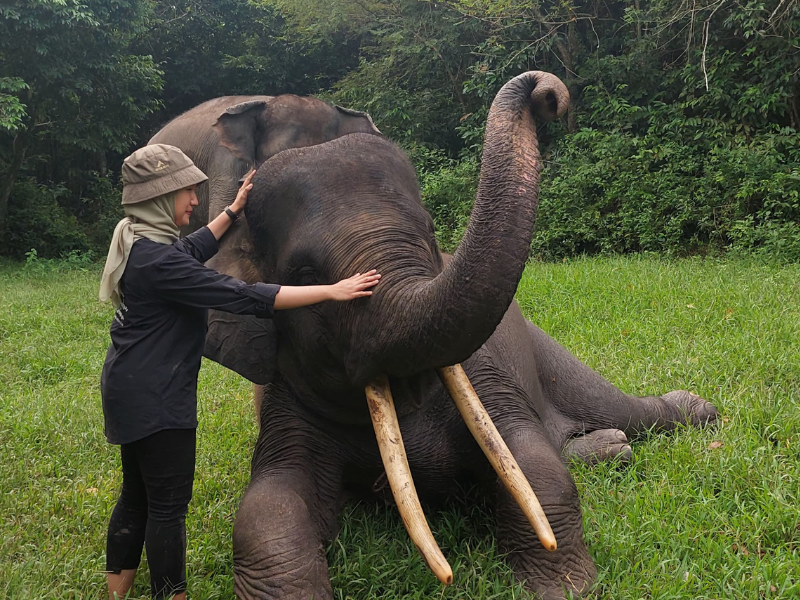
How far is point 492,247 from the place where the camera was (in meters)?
2.04

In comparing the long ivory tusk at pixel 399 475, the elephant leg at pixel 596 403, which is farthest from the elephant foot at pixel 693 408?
the long ivory tusk at pixel 399 475

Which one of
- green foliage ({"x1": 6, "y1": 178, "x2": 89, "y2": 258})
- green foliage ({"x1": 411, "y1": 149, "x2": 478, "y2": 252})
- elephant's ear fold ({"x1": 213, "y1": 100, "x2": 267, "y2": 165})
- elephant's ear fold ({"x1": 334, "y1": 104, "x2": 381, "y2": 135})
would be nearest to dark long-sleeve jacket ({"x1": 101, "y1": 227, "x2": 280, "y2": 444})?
elephant's ear fold ({"x1": 213, "y1": 100, "x2": 267, "y2": 165})

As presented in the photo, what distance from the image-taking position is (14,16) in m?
12.7

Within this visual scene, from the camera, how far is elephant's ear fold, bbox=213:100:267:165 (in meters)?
3.08

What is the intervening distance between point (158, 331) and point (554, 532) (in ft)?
4.68

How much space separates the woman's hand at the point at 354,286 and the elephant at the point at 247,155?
25.6 inches

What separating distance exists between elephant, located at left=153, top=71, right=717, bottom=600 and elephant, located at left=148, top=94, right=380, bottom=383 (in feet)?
0.05

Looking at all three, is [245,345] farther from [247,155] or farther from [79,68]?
[79,68]

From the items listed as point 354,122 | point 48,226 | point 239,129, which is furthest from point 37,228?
point 354,122

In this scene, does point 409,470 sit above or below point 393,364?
below

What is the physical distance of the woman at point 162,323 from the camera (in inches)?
92.5

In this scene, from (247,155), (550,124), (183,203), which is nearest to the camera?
(183,203)

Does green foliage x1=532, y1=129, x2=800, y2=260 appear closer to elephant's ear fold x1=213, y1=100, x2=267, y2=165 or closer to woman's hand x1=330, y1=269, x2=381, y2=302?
elephant's ear fold x1=213, y1=100, x2=267, y2=165

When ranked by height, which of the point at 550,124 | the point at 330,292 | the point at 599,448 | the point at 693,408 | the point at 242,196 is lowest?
the point at 550,124
